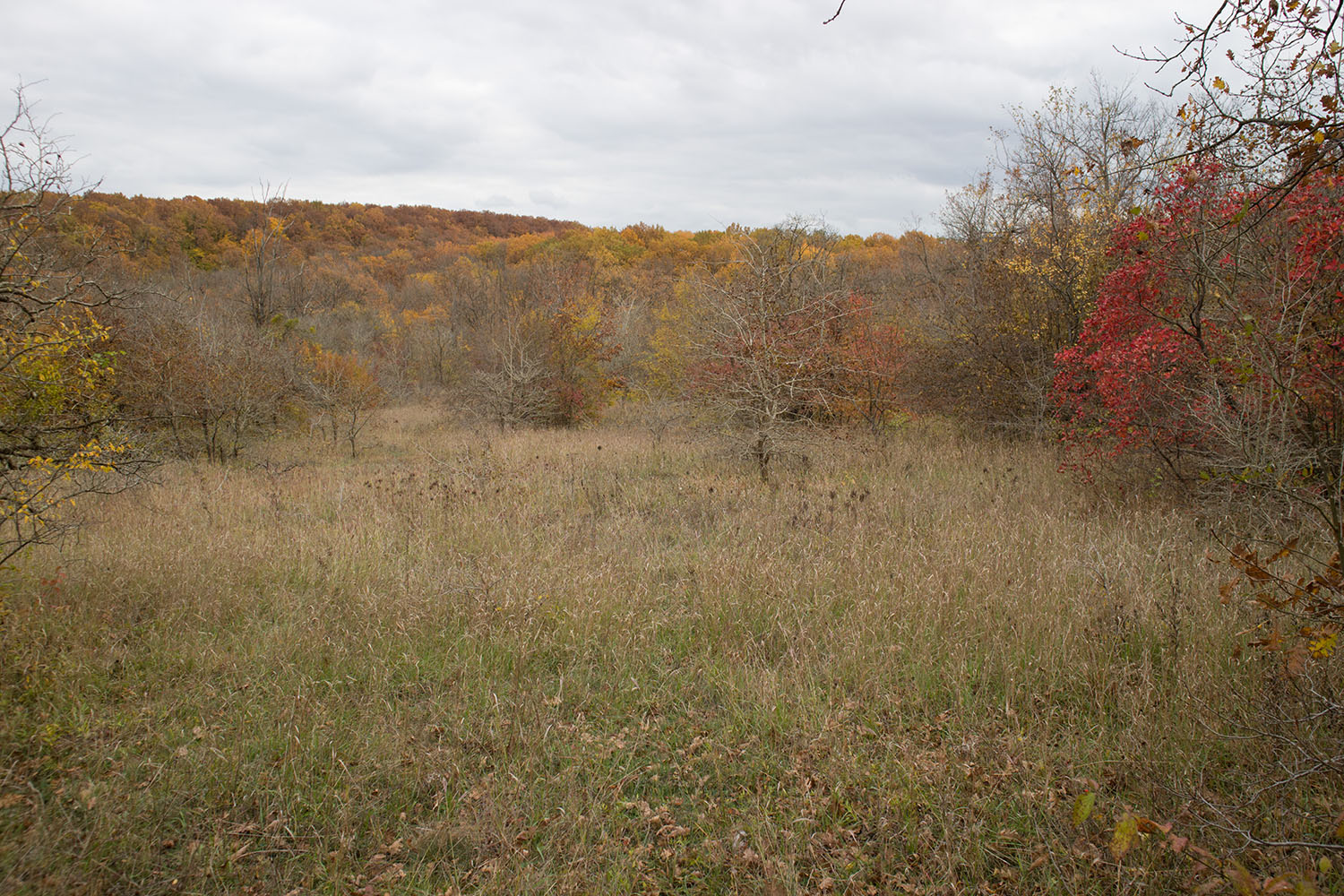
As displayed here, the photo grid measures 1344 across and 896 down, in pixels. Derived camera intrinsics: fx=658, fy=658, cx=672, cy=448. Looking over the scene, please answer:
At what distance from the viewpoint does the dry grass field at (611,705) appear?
9.05 ft

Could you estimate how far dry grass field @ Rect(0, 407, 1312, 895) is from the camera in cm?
276

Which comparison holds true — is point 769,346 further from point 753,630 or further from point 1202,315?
point 753,630

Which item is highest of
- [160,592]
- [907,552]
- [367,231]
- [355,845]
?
[367,231]

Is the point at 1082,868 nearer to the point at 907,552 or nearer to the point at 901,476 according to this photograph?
the point at 907,552

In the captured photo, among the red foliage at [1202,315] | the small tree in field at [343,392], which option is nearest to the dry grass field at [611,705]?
the red foliage at [1202,315]

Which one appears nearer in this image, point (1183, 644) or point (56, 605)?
point (1183, 644)

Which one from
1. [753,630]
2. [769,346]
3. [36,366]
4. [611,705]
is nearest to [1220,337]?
[769,346]

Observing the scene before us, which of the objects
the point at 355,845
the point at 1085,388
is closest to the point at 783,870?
the point at 355,845

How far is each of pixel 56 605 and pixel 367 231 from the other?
2485 inches

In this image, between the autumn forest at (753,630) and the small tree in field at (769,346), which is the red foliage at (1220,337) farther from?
the small tree in field at (769,346)

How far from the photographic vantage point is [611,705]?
393 cm

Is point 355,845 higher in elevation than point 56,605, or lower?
lower

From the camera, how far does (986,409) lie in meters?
12.0

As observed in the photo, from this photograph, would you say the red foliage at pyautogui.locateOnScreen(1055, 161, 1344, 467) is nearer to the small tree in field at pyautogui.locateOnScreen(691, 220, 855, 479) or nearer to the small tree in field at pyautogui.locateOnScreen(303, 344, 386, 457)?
the small tree in field at pyautogui.locateOnScreen(691, 220, 855, 479)
